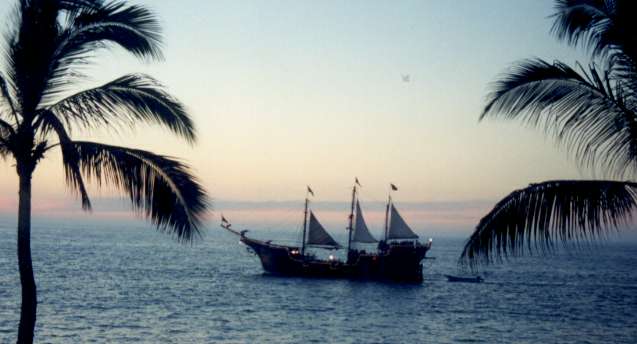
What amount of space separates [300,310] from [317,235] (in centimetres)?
2775

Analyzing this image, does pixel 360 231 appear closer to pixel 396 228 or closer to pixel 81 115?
pixel 396 228

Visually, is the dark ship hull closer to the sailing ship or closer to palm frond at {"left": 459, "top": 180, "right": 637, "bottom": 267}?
the sailing ship

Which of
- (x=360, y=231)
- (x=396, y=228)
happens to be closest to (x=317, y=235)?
(x=360, y=231)

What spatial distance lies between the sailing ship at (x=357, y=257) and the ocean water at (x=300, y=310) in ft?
6.14

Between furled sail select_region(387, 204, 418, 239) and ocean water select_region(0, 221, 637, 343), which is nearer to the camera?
ocean water select_region(0, 221, 637, 343)

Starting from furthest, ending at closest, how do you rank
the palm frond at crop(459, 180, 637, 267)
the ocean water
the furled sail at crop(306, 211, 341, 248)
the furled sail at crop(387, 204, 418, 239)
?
the furled sail at crop(387, 204, 418, 239)
the furled sail at crop(306, 211, 341, 248)
the ocean water
the palm frond at crop(459, 180, 637, 267)

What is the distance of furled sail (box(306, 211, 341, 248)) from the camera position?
80.8 metres

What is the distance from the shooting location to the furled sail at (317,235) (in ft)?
265

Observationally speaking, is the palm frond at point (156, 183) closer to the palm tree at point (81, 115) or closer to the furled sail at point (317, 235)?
the palm tree at point (81, 115)

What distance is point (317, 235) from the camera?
3214 inches

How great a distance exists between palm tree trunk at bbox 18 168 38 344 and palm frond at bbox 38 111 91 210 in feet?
1.33

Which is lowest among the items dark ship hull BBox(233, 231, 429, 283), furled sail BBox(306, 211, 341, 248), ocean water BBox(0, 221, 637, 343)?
ocean water BBox(0, 221, 637, 343)

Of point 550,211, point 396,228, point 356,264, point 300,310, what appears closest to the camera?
point 550,211

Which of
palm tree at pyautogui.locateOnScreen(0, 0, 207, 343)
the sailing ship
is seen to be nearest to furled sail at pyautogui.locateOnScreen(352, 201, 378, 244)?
the sailing ship
